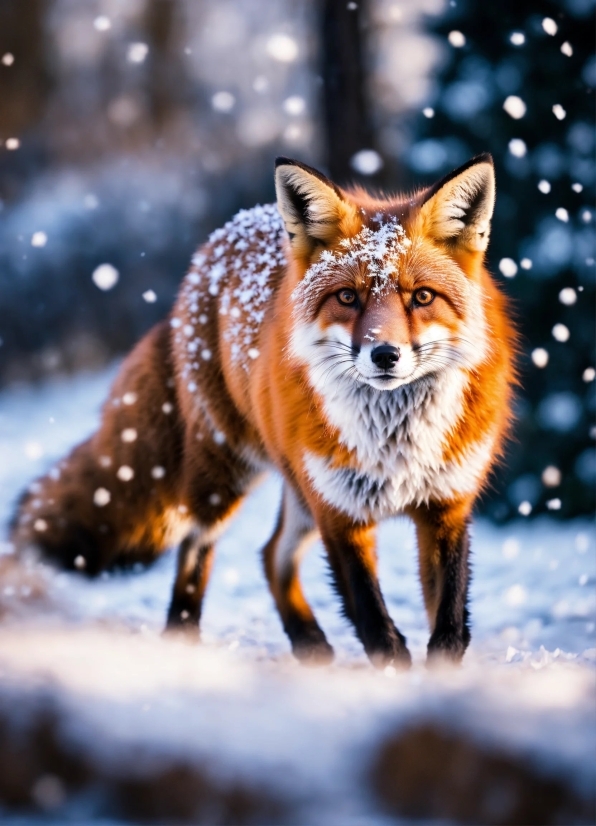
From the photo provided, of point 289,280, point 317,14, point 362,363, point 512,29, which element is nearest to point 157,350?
point 289,280

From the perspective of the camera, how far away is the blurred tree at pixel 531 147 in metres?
2.32

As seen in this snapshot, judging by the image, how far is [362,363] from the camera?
Result: 150 centimetres

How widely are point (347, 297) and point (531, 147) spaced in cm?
108

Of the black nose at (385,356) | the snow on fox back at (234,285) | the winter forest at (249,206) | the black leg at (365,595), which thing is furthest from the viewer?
the snow on fox back at (234,285)

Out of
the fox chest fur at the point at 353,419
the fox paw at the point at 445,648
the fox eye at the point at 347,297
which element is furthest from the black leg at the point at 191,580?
the fox eye at the point at 347,297

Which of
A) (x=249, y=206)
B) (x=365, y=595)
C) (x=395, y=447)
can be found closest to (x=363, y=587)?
(x=365, y=595)

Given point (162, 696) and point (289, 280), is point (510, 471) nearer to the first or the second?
point (289, 280)

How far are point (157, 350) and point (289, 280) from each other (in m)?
0.54

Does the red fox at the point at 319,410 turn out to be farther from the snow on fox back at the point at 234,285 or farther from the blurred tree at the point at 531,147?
the blurred tree at the point at 531,147

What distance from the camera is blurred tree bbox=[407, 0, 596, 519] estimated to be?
7.61 feet

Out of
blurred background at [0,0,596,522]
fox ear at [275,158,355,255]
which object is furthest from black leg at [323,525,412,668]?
blurred background at [0,0,596,522]

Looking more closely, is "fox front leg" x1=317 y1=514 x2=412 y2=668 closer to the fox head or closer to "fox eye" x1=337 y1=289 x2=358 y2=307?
the fox head

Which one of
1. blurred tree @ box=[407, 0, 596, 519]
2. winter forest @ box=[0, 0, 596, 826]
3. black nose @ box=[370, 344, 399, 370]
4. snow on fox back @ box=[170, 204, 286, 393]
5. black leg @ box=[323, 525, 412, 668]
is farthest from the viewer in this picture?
blurred tree @ box=[407, 0, 596, 519]

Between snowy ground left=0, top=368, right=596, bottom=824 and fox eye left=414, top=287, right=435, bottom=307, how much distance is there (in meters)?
0.54
